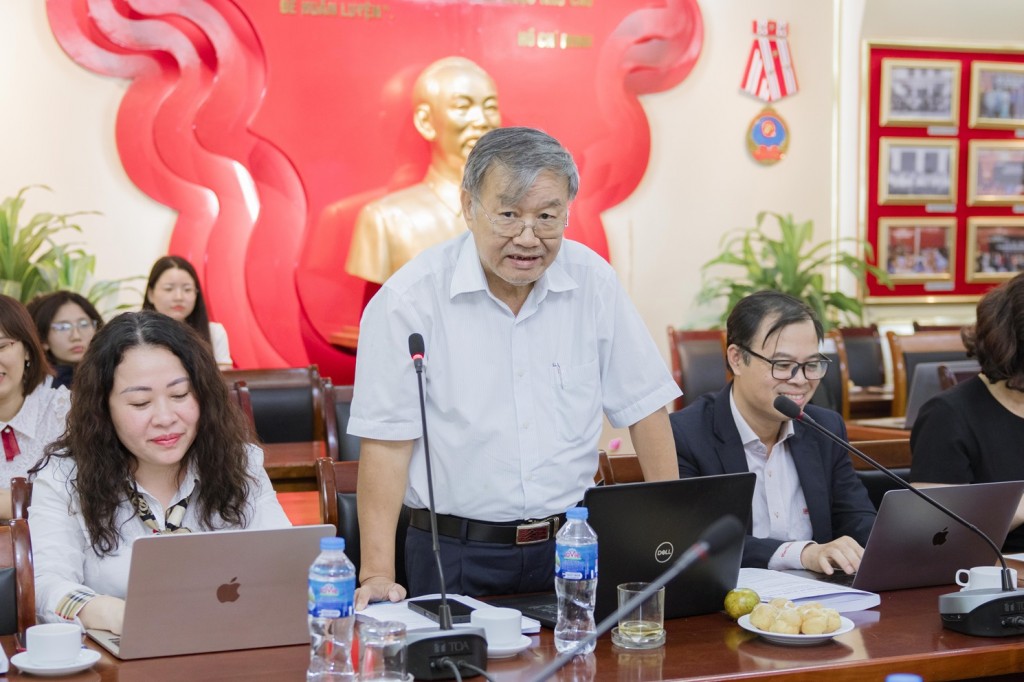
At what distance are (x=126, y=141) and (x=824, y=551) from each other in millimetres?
4598

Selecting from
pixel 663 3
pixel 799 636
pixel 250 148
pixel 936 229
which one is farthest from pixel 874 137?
pixel 799 636

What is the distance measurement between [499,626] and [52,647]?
0.63m

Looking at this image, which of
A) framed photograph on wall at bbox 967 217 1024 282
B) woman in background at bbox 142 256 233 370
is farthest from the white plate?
framed photograph on wall at bbox 967 217 1024 282

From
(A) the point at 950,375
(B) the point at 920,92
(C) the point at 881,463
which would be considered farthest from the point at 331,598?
(B) the point at 920,92

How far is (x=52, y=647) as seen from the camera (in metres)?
1.58

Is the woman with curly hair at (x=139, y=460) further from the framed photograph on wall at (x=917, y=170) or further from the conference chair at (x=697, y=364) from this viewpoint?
the framed photograph on wall at (x=917, y=170)

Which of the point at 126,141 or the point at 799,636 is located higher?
the point at 126,141

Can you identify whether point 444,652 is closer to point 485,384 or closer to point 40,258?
point 485,384

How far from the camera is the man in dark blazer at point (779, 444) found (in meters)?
2.49

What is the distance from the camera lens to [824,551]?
2172 mm

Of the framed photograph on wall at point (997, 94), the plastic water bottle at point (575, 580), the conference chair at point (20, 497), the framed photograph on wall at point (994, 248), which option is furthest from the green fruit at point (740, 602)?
the framed photograph on wall at point (997, 94)

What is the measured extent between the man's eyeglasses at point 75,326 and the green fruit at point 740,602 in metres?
3.11

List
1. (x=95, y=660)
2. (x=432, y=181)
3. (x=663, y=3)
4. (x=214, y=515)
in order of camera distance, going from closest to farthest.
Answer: (x=95, y=660), (x=214, y=515), (x=432, y=181), (x=663, y=3)

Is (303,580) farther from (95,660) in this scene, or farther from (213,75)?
(213,75)
